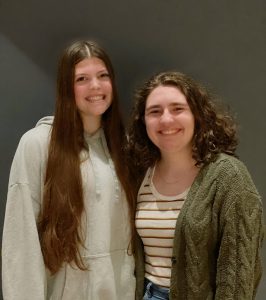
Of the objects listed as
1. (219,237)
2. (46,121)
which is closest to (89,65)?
(46,121)

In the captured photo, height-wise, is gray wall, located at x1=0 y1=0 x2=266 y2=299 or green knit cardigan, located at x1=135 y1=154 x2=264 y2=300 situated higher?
gray wall, located at x1=0 y1=0 x2=266 y2=299

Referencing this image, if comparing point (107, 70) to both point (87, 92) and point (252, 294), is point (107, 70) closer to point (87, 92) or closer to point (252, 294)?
point (87, 92)

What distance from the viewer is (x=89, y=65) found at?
150cm

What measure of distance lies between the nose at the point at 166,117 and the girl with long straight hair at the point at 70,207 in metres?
0.25

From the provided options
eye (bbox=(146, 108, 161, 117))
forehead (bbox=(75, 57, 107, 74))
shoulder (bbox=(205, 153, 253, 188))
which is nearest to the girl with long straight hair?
forehead (bbox=(75, 57, 107, 74))

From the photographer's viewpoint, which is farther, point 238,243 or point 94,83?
point 94,83

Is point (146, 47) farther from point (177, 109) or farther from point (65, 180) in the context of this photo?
point (65, 180)

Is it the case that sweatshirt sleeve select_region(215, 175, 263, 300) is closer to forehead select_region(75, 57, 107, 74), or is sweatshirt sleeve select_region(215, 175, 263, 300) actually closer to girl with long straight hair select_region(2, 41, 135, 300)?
girl with long straight hair select_region(2, 41, 135, 300)

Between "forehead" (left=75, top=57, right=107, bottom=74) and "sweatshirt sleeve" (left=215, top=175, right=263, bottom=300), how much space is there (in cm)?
62

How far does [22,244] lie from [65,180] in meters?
0.25

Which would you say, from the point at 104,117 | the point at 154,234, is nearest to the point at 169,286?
the point at 154,234

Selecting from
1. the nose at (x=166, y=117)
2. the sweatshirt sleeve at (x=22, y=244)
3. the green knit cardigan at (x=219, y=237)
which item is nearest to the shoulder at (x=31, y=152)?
the sweatshirt sleeve at (x=22, y=244)

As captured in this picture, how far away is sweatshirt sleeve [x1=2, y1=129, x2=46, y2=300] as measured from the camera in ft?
4.59

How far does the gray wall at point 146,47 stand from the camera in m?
1.64
